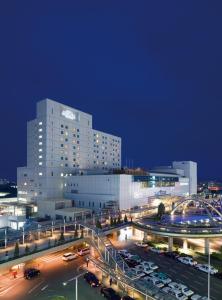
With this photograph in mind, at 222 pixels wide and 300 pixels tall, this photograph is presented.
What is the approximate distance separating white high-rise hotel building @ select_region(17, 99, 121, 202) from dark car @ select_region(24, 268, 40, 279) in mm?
45798

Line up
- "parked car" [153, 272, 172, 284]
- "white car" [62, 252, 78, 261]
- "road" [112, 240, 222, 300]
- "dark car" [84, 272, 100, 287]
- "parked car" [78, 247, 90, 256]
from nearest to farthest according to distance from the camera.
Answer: "road" [112, 240, 222, 300] < "dark car" [84, 272, 100, 287] < "parked car" [153, 272, 172, 284] < "white car" [62, 252, 78, 261] < "parked car" [78, 247, 90, 256]

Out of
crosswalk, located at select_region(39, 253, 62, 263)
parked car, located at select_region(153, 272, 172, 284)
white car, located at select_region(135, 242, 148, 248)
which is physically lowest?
white car, located at select_region(135, 242, 148, 248)

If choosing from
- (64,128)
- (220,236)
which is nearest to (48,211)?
(64,128)

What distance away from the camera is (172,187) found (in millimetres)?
114625

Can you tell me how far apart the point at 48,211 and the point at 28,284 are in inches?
1539

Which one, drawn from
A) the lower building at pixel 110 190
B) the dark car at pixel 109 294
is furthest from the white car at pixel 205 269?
the lower building at pixel 110 190

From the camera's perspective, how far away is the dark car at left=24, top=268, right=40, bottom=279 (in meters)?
39.9

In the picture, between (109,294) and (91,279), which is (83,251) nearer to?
(91,279)

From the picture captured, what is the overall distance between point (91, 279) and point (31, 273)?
10312 millimetres

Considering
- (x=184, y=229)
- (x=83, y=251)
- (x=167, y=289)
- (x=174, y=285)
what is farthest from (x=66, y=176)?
(x=167, y=289)

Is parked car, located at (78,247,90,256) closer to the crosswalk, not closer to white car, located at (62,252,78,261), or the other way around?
→ white car, located at (62,252,78,261)

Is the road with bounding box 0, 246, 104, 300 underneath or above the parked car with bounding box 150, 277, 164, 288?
underneath

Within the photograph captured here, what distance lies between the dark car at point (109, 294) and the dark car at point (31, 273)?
41.6ft

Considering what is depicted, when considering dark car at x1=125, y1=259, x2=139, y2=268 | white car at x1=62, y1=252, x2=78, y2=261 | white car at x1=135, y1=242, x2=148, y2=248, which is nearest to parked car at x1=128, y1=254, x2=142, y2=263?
dark car at x1=125, y1=259, x2=139, y2=268
